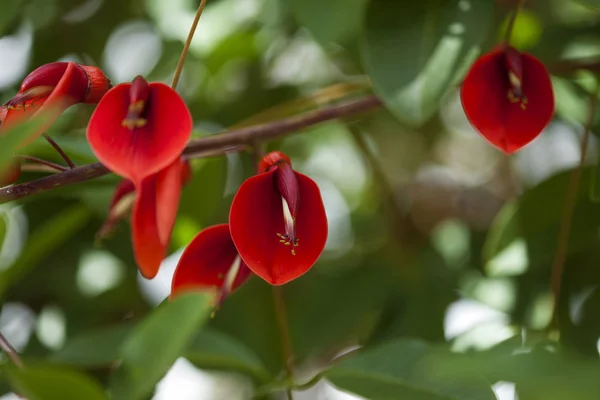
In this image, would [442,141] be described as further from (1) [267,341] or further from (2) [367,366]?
(2) [367,366]

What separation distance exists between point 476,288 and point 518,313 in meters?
0.09

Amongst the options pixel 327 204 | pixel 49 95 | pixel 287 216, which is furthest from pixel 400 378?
pixel 327 204

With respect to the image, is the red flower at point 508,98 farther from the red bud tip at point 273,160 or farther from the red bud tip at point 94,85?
the red bud tip at point 94,85

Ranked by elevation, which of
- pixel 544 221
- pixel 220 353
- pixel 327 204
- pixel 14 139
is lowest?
pixel 327 204

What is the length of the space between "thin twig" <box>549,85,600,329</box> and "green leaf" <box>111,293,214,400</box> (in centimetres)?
59

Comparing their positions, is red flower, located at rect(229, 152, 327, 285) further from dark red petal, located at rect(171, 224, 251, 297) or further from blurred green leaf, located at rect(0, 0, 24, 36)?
blurred green leaf, located at rect(0, 0, 24, 36)

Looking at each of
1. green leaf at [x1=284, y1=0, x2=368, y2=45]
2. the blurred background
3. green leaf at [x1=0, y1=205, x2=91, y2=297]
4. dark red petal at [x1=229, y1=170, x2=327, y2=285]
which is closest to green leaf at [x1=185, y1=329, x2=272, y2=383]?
the blurred background

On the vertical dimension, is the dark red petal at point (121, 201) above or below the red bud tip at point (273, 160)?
below

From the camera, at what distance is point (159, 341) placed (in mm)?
497

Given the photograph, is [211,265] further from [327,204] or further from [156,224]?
[327,204]

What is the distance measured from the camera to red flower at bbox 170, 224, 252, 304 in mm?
670

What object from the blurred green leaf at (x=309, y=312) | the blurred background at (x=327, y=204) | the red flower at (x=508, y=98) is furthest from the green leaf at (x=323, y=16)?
the blurred green leaf at (x=309, y=312)

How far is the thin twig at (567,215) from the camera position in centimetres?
93

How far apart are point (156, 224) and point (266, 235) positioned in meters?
0.10
